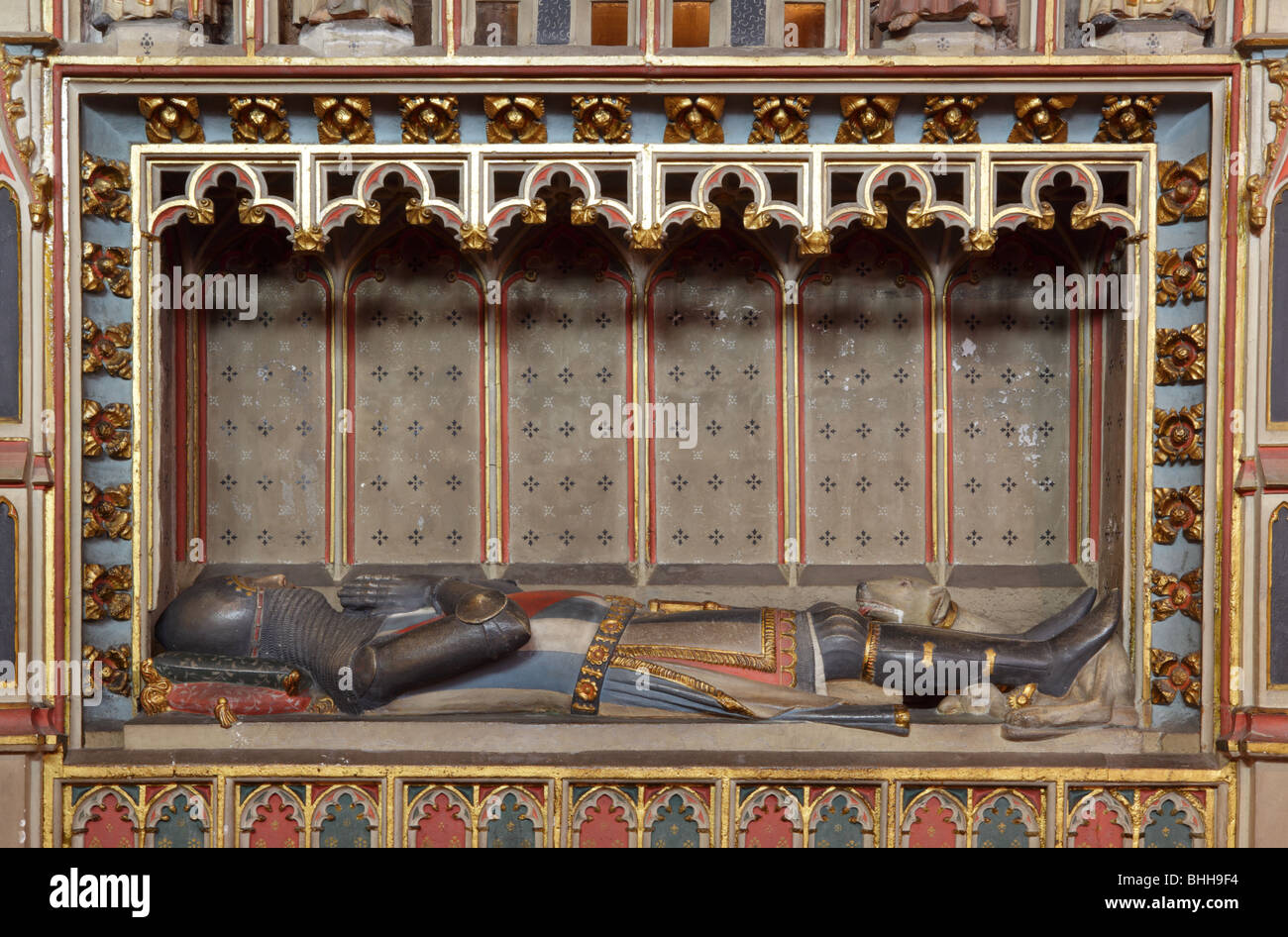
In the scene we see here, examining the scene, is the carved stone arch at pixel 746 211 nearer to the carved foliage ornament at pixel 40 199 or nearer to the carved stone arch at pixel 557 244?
the carved stone arch at pixel 557 244

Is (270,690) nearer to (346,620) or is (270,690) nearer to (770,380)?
(346,620)

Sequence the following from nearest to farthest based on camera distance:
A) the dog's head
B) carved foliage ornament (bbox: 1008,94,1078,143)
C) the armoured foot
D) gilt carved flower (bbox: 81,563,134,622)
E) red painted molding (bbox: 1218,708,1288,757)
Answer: red painted molding (bbox: 1218,708,1288,757) → carved foliage ornament (bbox: 1008,94,1078,143) → gilt carved flower (bbox: 81,563,134,622) → the armoured foot → the dog's head

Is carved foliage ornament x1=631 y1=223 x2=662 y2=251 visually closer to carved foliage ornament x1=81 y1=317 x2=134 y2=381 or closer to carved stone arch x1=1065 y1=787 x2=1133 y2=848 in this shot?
carved foliage ornament x1=81 y1=317 x2=134 y2=381

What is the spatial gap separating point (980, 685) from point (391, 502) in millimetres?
3401

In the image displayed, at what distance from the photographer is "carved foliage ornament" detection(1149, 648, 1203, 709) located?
608 cm

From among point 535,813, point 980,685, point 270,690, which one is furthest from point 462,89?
point 980,685

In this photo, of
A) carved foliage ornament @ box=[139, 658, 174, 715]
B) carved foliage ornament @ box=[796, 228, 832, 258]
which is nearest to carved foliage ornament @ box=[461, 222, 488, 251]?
carved foliage ornament @ box=[796, 228, 832, 258]

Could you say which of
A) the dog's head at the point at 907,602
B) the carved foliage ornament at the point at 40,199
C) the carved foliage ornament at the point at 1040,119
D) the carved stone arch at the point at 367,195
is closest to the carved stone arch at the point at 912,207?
the carved foliage ornament at the point at 1040,119

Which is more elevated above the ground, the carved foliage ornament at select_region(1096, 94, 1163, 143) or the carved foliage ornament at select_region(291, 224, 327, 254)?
the carved foliage ornament at select_region(1096, 94, 1163, 143)

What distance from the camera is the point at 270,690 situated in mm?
6117

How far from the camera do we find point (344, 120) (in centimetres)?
604

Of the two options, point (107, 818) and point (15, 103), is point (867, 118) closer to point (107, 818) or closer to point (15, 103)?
point (15, 103)

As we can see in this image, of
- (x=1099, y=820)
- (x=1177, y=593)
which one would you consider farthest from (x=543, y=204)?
(x=1099, y=820)

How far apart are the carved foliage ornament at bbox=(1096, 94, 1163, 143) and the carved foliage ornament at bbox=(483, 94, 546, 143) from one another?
2.67 m
